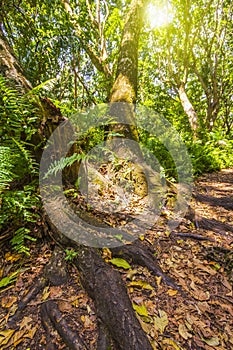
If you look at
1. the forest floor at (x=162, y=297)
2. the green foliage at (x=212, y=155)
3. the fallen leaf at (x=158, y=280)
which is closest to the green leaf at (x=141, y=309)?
the forest floor at (x=162, y=297)

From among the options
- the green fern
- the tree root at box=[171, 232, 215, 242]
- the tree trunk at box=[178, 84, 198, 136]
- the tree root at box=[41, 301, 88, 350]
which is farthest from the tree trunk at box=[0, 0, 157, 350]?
the tree trunk at box=[178, 84, 198, 136]

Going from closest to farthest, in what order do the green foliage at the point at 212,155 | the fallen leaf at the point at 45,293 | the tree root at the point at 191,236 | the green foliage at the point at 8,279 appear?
1. the fallen leaf at the point at 45,293
2. the green foliage at the point at 8,279
3. the tree root at the point at 191,236
4. the green foliage at the point at 212,155

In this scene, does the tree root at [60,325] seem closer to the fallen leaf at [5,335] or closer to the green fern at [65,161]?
the fallen leaf at [5,335]

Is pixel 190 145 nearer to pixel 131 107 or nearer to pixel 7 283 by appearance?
pixel 131 107

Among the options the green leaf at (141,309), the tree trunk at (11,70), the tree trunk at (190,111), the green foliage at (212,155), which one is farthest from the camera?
the tree trunk at (190,111)

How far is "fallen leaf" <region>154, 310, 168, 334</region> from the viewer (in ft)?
4.62

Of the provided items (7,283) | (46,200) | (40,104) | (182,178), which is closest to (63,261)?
(7,283)

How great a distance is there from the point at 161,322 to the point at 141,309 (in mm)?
169

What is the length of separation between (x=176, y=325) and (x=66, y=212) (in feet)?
4.78

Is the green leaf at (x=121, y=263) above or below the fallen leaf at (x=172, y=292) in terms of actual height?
above

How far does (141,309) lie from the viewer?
1508 mm

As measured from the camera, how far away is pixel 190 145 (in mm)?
7352

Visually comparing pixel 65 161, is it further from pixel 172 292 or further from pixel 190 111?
pixel 190 111

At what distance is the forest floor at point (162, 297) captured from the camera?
4.45ft
